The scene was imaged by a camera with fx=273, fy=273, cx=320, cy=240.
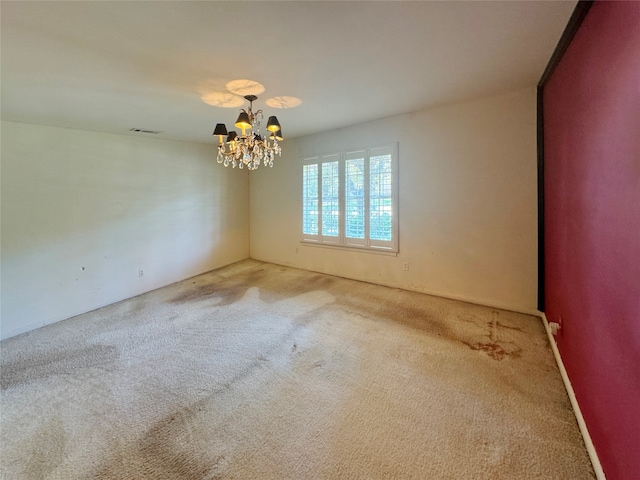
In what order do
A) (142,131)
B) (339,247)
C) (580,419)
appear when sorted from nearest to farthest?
1. (580,419)
2. (142,131)
3. (339,247)

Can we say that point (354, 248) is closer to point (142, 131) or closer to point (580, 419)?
point (580, 419)

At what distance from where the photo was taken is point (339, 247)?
4703mm

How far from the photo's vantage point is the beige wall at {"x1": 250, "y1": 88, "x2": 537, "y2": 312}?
3.05 metres

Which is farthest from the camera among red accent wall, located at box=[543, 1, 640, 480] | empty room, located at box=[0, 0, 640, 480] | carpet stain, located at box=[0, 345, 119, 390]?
carpet stain, located at box=[0, 345, 119, 390]

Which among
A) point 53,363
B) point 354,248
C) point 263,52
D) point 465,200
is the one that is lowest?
point 53,363

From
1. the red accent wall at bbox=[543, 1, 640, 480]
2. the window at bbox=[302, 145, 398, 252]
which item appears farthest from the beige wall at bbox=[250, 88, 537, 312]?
the red accent wall at bbox=[543, 1, 640, 480]

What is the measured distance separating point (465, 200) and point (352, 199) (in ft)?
5.40

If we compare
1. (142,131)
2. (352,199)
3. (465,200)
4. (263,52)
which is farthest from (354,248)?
(142,131)

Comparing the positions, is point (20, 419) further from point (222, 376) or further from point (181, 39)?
point (181, 39)

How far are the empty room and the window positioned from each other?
0.04 metres

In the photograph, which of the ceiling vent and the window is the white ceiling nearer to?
the ceiling vent

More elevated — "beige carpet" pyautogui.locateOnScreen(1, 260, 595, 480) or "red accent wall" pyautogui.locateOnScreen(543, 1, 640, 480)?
"red accent wall" pyautogui.locateOnScreen(543, 1, 640, 480)

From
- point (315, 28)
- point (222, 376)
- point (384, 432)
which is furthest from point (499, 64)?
point (222, 376)

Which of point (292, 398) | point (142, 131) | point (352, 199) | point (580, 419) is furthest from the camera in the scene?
point (352, 199)
